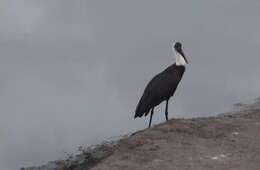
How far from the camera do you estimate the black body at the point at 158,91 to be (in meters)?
15.3

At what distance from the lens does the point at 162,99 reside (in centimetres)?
1555

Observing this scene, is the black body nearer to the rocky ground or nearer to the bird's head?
the bird's head

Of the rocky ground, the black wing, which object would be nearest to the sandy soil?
the rocky ground

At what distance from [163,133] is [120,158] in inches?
54.4

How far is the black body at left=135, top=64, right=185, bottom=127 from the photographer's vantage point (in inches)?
601

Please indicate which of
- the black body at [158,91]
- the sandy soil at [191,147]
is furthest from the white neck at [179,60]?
the sandy soil at [191,147]

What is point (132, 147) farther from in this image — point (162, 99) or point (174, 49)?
point (174, 49)

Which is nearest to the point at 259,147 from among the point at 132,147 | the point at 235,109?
the point at 132,147

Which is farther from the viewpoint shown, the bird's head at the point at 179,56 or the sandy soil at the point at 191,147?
the bird's head at the point at 179,56

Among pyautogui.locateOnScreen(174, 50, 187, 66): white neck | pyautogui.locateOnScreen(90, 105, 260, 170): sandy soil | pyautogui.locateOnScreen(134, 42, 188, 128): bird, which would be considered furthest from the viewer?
pyautogui.locateOnScreen(174, 50, 187, 66): white neck

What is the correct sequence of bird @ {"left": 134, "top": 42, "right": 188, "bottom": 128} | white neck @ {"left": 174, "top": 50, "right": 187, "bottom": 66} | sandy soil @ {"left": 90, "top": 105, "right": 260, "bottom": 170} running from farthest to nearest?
white neck @ {"left": 174, "top": 50, "right": 187, "bottom": 66}
bird @ {"left": 134, "top": 42, "right": 188, "bottom": 128}
sandy soil @ {"left": 90, "top": 105, "right": 260, "bottom": 170}

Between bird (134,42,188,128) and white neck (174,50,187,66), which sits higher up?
white neck (174,50,187,66)

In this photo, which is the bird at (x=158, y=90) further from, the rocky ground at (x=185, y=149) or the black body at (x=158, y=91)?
the rocky ground at (x=185, y=149)

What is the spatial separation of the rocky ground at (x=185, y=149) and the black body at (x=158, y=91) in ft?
3.28
